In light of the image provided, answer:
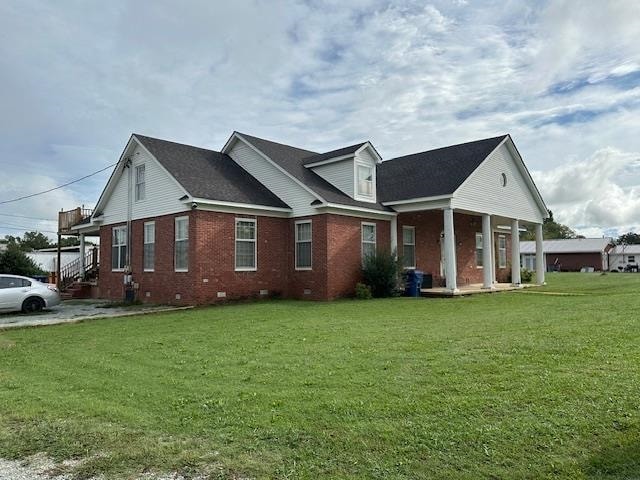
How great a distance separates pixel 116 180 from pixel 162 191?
421 cm

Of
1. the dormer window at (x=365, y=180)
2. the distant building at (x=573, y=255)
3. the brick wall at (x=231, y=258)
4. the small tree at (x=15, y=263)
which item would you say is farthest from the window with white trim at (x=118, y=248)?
the distant building at (x=573, y=255)

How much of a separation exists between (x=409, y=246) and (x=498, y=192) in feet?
15.1

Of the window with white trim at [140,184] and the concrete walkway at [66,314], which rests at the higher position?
the window with white trim at [140,184]

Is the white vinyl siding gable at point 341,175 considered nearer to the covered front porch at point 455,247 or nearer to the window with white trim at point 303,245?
the window with white trim at point 303,245

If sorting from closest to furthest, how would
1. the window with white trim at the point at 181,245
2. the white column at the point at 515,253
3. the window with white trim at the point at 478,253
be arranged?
1. the window with white trim at the point at 181,245
2. the white column at the point at 515,253
3. the window with white trim at the point at 478,253

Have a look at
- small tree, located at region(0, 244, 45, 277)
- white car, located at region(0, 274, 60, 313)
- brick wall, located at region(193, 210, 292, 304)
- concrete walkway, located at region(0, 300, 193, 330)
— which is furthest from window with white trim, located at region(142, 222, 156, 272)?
small tree, located at region(0, 244, 45, 277)

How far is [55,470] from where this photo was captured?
4.24m

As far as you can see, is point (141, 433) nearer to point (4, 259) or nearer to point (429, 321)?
point (429, 321)

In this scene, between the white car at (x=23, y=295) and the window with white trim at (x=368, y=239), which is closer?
the white car at (x=23, y=295)

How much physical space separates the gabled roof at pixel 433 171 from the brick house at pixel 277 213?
7 centimetres

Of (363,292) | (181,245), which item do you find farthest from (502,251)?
(181,245)

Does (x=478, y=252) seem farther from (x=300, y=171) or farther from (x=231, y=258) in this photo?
(x=231, y=258)

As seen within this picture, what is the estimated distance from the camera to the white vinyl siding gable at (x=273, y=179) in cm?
1962

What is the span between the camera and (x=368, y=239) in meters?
20.8
